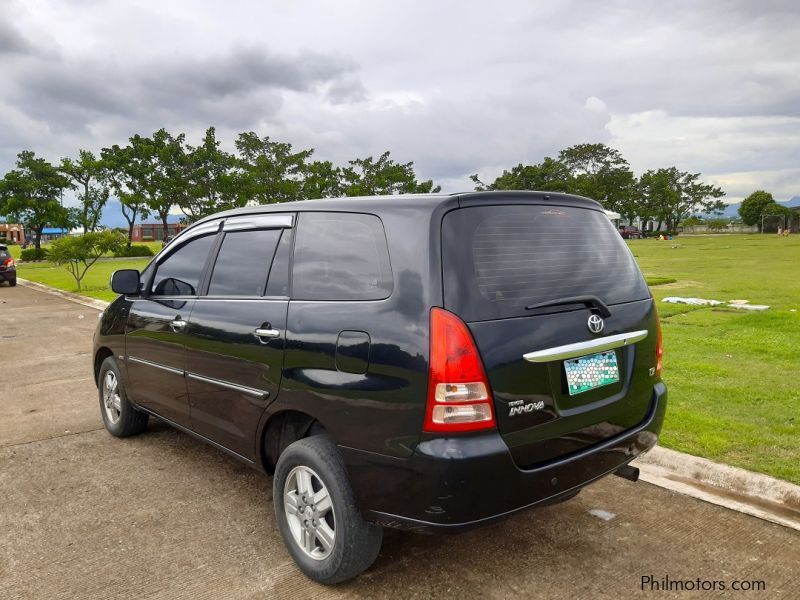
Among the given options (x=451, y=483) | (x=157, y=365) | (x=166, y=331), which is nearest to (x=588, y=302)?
(x=451, y=483)

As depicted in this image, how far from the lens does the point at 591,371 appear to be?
2.85 m

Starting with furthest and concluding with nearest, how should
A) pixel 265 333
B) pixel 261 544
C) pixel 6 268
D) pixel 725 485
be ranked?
pixel 6 268 < pixel 725 485 < pixel 261 544 < pixel 265 333

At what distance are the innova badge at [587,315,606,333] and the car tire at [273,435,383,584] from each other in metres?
1.29

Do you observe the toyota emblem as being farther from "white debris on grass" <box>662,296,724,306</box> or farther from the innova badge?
"white debris on grass" <box>662,296,724,306</box>

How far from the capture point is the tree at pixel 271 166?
53.4 metres

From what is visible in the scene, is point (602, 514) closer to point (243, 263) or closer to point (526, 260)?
point (526, 260)

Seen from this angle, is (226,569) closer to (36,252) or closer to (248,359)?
(248,359)

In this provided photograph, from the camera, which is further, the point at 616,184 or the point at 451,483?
the point at 616,184

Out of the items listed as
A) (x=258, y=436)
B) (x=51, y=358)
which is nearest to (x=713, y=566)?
(x=258, y=436)

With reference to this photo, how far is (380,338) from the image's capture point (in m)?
2.64

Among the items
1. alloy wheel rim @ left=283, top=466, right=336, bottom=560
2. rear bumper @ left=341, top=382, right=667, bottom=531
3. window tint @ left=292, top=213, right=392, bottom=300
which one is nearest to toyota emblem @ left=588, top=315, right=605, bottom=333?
rear bumper @ left=341, top=382, right=667, bottom=531

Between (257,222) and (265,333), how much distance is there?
777 millimetres

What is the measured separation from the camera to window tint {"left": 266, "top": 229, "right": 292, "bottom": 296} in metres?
3.28

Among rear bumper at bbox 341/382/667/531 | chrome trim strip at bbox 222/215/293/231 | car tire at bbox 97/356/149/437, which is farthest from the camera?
car tire at bbox 97/356/149/437
